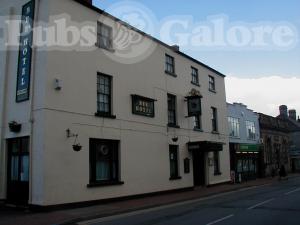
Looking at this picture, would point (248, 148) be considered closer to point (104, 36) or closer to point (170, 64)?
point (170, 64)

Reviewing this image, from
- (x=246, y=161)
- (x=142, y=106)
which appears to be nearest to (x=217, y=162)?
(x=246, y=161)

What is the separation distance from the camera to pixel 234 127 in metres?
35.2

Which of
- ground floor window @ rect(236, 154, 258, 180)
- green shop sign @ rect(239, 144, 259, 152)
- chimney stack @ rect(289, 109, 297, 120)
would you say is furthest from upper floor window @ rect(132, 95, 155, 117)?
chimney stack @ rect(289, 109, 297, 120)

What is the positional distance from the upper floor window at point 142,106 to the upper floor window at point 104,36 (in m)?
3.03

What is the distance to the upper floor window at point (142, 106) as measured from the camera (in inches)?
794

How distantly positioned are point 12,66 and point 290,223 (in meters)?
13.4

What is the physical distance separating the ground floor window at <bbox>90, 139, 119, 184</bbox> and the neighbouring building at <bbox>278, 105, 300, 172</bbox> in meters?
41.0

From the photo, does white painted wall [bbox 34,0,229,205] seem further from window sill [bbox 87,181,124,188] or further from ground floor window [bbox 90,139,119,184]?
ground floor window [bbox 90,139,119,184]

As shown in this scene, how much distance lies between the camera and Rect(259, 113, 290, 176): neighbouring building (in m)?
42.8

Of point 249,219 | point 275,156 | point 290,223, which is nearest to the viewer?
point 290,223

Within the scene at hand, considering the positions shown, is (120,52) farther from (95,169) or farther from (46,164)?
(46,164)

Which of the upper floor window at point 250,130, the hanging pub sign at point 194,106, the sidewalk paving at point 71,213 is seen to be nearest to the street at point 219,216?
the sidewalk paving at point 71,213

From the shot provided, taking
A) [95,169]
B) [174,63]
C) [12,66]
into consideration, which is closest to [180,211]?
[95,169]

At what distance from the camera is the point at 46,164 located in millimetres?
14984
